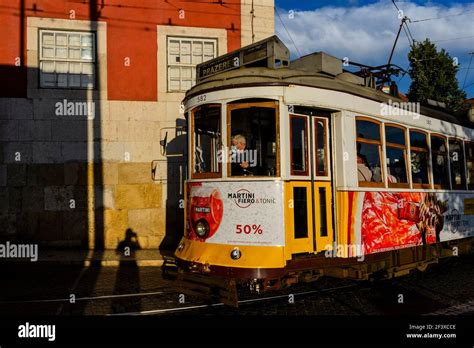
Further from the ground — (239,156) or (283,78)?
(283,78)

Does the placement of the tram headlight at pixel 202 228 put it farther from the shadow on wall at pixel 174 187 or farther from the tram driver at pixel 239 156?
the shadow on wall at pixel 174 187

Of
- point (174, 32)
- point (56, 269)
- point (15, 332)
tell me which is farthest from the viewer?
point (174, 32)

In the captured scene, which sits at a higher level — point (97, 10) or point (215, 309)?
point (97, 10)

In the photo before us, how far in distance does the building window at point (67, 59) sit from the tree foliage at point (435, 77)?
52.6 feet

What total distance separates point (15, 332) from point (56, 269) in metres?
4.83

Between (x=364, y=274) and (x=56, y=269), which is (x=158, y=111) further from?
(x=364, y=274)

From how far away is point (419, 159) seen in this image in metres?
8.36

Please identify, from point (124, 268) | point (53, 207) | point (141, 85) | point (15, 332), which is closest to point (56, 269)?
point (124, 268)

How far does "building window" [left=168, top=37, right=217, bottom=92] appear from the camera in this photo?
42.0ft

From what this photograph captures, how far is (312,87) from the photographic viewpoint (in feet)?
21.4

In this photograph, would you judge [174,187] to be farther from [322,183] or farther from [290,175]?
[290,175]

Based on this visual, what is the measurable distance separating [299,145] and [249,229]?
149 centimetres

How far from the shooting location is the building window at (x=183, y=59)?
42.0 feet

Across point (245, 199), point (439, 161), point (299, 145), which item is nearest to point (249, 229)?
point (245, 199)
